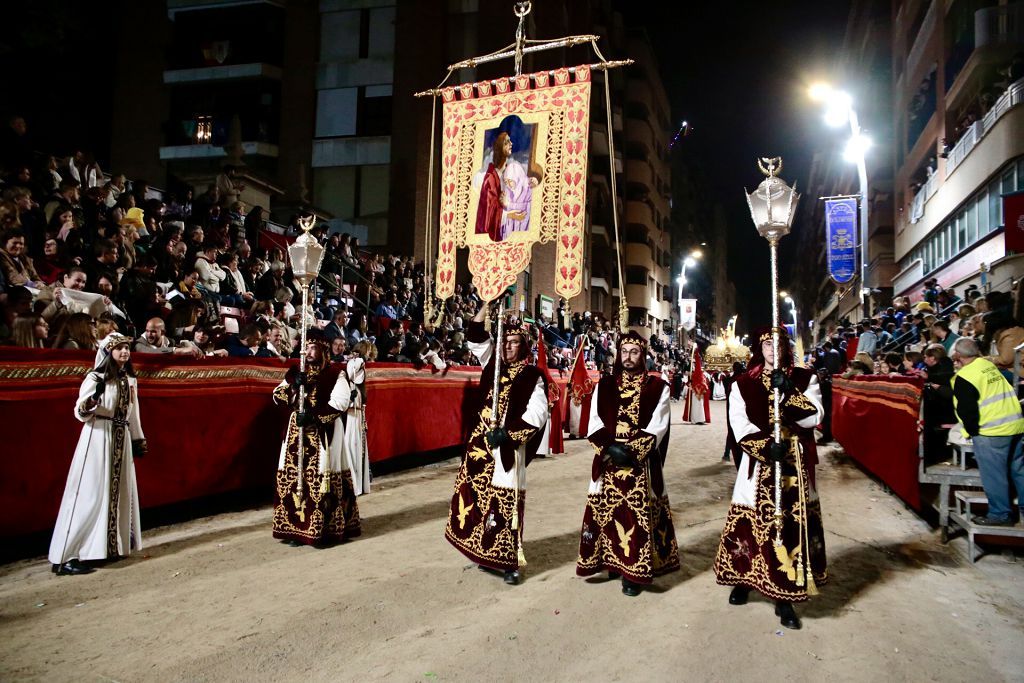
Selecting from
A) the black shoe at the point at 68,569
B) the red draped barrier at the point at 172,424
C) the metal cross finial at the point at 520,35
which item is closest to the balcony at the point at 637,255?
the red draped barrier at the point at 172,424

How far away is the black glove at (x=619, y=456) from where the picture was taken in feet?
16.4

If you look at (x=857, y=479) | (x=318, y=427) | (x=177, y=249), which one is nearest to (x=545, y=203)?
(x=318, y=427)

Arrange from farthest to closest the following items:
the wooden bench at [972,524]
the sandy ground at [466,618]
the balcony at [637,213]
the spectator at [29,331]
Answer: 1. the balcony at [637,213]
2. the spectator at [29,331]
3. the wooden bench at [972,524]
4. the sandy ground at [466,618]

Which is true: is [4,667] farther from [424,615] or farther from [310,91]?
[310,91]

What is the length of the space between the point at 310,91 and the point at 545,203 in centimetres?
2133

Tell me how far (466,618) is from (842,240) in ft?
63.9

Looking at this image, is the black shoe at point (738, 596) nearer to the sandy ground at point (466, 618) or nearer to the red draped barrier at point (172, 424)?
the sandy ground at point (466, 618)

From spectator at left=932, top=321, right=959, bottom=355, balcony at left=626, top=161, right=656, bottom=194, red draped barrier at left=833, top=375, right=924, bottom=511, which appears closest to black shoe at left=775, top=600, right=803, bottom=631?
red draped barrier at left=833, top=375, right=924, bottom=511

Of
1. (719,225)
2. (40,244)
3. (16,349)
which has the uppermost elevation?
(719,225)

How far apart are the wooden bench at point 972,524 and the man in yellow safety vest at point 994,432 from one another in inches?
3.6

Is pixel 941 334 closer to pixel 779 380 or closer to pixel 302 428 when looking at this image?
pixel 779 380

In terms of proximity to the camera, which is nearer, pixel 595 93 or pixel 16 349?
pixel 16 349

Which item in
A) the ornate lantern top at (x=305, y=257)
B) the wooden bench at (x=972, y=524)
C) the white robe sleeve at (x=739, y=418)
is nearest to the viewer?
the white robe sleeve at (x=739, y=418)

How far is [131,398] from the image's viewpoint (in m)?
5.73
